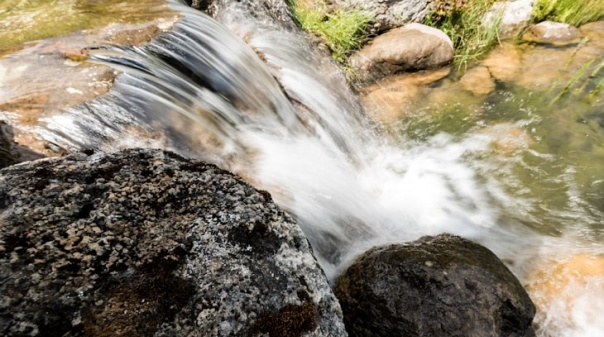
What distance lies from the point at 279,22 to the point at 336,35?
1066 millimetres

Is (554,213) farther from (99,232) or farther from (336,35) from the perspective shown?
(99,232)

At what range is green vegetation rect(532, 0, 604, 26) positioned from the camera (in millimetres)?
7413

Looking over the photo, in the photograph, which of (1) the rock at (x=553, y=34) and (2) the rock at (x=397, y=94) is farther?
(1) the rock at (x=553, y=34)

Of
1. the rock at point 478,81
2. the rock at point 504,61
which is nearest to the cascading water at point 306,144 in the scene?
the rock at point 478,81

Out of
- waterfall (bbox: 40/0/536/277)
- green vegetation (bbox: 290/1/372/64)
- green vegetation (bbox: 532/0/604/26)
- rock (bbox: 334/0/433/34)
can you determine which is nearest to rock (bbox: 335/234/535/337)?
waterfall (bbox: 40/0/536/277)

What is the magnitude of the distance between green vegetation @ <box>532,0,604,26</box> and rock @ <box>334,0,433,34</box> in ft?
8.24

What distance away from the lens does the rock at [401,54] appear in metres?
6.47

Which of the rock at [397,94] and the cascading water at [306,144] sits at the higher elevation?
the rock at [397,94]

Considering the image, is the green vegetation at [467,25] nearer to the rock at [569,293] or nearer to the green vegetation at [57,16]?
the rock at [569,293]

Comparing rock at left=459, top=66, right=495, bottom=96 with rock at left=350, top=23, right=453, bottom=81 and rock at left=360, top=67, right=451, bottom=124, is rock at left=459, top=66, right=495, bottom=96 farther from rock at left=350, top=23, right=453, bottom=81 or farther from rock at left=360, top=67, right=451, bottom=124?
rock at left=350, top=23, right=453, bottom=81

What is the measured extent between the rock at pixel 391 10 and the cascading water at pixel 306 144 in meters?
1.51

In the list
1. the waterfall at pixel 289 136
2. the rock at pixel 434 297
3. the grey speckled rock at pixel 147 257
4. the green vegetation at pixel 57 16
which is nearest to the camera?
the grey speckled rock at pixel 147 257

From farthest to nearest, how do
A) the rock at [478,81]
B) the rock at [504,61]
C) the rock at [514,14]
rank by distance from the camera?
the rock at [514,14], the rock at [504,61], the rock at [478,81]

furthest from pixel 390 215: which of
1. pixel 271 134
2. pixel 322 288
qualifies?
pixel 322 288
